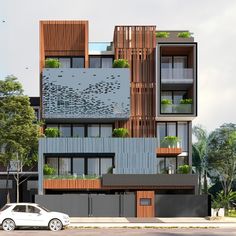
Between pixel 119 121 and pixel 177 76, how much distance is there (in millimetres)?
6829

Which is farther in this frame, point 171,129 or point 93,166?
point 171,129

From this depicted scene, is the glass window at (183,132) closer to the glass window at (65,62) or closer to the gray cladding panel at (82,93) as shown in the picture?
the gray cladding panel at (82,93)

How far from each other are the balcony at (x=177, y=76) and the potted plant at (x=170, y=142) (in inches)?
210

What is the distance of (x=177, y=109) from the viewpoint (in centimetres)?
5159

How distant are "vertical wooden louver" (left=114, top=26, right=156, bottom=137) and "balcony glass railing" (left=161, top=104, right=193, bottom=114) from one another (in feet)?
5.37

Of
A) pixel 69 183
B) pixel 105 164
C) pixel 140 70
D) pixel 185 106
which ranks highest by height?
pixel 140 70

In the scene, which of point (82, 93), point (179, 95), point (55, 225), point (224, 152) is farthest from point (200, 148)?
point (55, 225)

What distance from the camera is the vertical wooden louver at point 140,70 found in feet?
174

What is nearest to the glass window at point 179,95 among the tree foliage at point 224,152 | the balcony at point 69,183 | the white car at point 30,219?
the balcony at point 69,183

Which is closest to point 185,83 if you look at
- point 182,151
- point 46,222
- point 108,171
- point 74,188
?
point 182,151

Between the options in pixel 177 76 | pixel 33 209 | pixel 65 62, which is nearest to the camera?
pixel 33 209

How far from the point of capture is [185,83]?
52.3 meters

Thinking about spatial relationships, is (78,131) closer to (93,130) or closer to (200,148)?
(93,130)

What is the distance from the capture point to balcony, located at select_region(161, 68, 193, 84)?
52250mm
